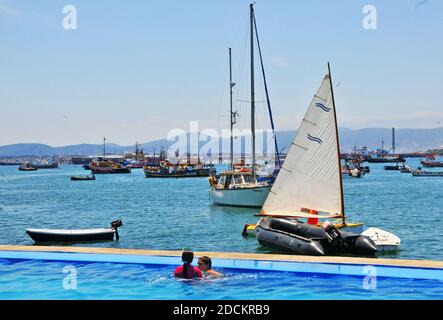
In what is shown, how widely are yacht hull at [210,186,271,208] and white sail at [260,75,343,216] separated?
2056cm

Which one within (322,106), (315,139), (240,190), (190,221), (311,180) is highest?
(322,106)

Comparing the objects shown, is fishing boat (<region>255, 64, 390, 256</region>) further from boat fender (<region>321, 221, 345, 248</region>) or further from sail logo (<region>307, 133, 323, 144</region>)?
boat fender (<region>321, 221, 345, 248</region>)

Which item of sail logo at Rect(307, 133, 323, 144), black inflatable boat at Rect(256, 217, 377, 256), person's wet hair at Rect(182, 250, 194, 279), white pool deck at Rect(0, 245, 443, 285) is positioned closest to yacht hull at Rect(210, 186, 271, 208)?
sail logo at Rect(307, 133, 323, 144)

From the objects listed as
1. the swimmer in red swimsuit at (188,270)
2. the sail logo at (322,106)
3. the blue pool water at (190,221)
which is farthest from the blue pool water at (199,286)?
the sail logo at (322,106)

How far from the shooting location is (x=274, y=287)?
14.2 meters

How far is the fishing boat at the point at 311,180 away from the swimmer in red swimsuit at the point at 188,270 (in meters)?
8.43

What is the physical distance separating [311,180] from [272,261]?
8.61m

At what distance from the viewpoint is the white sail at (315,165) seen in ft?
78.0

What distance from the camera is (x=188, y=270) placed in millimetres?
14383

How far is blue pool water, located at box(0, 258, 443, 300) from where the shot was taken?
44.5ft

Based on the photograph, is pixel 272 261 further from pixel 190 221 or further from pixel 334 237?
pixel 190 221

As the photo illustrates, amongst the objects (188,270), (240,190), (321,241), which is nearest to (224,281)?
(188,270)
